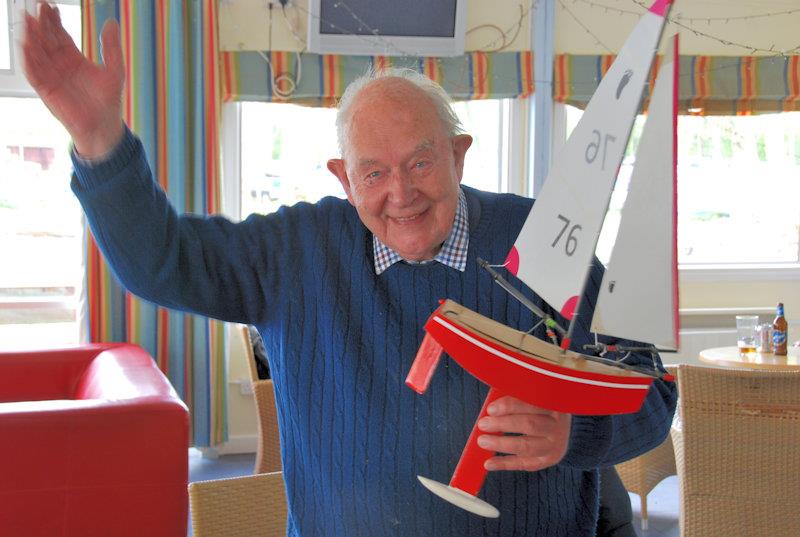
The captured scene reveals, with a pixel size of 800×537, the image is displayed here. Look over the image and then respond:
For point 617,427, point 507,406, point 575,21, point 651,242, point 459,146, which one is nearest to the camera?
point 651,242

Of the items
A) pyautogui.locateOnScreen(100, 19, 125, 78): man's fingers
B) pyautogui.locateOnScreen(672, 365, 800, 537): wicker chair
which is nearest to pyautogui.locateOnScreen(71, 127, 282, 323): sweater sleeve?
pyautogui.locateOnScreen(100, 19, 125, 78): man's fingers

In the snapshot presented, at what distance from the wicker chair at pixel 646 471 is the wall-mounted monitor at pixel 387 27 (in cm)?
247

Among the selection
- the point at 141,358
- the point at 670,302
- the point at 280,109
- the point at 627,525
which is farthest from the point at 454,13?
the point at 670,302

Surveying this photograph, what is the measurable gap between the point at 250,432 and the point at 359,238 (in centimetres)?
406

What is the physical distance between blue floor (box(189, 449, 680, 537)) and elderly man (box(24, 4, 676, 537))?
2.85 m

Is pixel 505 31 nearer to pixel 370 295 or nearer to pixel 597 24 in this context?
pixel 597 24

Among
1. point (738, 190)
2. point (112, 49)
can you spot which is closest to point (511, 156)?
point (738, 190)

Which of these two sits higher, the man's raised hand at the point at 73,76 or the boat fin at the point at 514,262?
the man's raised hand at the point at 73,76

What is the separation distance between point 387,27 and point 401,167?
3.98m

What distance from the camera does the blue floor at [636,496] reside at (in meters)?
3.94

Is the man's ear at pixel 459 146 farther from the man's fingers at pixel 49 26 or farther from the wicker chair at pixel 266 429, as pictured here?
the wicker chair at pixel 266 429

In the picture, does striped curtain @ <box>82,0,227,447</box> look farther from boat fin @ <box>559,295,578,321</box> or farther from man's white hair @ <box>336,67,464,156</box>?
boat fin @ <box>559,295,578,321</box>

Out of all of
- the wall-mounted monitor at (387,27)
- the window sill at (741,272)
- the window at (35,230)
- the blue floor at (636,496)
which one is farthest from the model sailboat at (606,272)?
the window sill at (741,272)

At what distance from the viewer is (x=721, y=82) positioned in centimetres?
552
